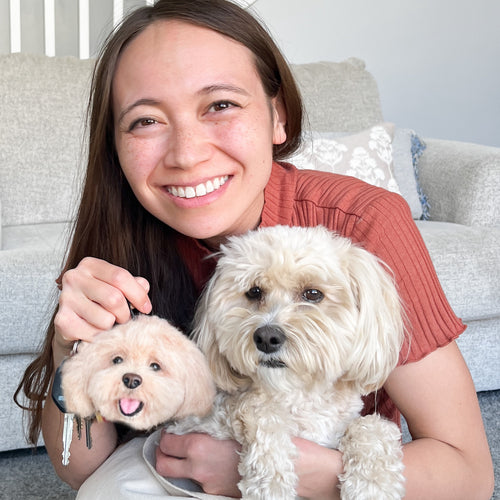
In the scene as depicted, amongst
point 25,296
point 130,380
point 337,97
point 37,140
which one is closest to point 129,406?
point 130,380

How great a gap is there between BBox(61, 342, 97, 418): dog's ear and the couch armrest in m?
2.13

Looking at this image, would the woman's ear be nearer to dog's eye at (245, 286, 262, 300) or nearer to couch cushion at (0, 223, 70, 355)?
dog's eye at (245, 286, 262, 300)

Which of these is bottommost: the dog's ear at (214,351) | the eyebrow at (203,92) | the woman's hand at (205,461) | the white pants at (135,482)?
the white pants at (135,482)

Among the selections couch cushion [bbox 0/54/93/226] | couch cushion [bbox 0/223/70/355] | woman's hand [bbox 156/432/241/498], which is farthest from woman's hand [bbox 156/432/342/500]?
couch cushion [bbox 0/54/93/226]

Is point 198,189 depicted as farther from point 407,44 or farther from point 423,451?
point 407,44

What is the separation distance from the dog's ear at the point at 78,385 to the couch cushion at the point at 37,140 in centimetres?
196

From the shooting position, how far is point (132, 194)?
1.33m

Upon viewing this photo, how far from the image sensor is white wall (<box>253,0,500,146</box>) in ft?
14.5

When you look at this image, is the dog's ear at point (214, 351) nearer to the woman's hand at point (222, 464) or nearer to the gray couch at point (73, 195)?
the woman's hand at point (222, 464)

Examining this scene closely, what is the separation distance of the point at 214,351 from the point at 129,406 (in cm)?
23

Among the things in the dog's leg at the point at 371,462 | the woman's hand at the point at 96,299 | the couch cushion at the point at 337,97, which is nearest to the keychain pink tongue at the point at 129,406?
the woman's hand at the point at 96,299

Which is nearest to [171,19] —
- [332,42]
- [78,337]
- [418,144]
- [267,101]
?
[267,101]

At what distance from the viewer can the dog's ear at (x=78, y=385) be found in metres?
0.83

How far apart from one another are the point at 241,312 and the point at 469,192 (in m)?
1.94
